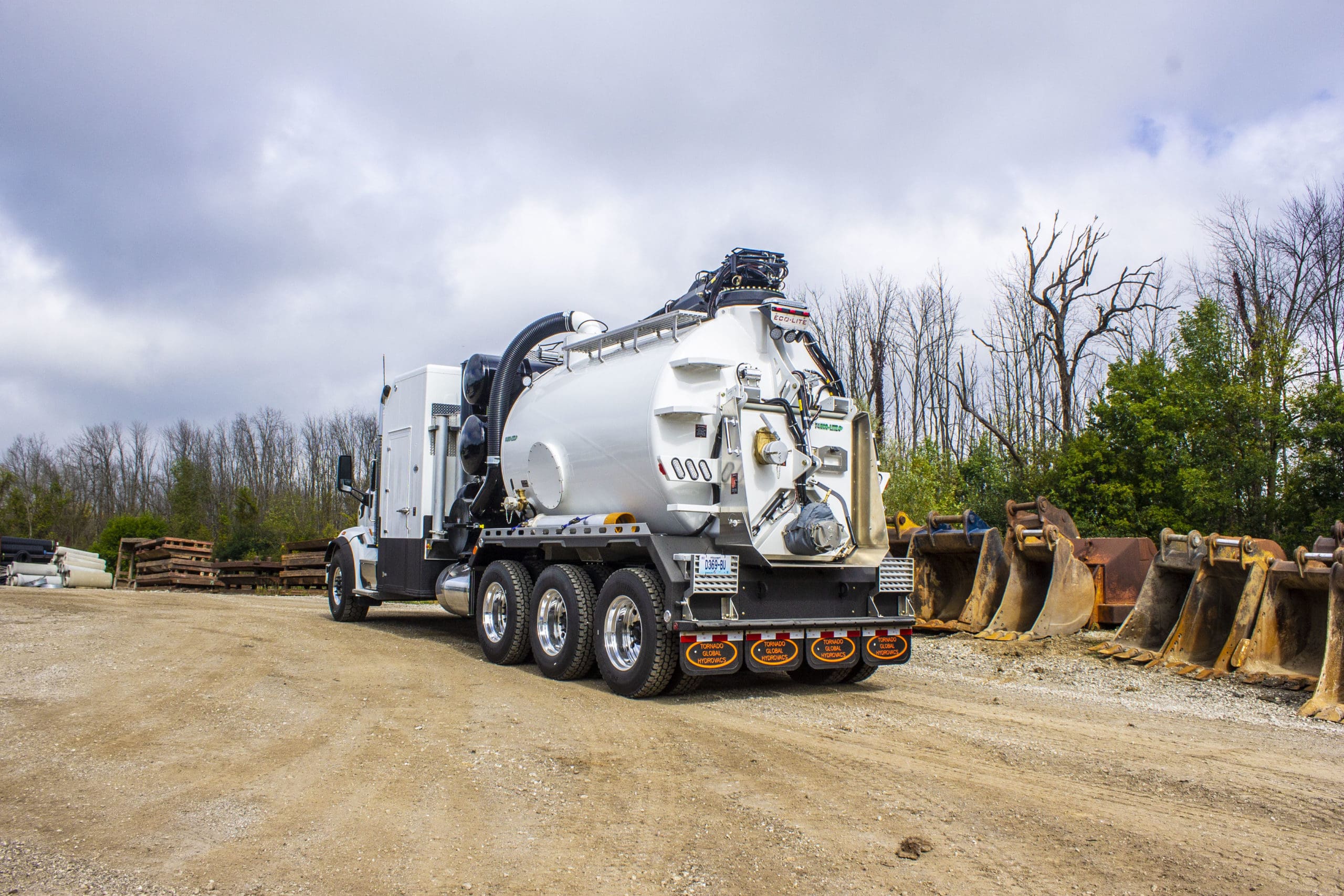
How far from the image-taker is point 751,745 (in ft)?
21.5

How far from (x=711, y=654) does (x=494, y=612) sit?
349 cm

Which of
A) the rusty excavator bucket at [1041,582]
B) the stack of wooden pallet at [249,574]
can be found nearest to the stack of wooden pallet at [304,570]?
the stack of wooden pallet at [249,574]

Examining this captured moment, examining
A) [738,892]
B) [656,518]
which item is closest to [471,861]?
[738,892]

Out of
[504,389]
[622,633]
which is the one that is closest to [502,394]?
[504,389]

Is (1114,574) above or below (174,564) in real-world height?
above

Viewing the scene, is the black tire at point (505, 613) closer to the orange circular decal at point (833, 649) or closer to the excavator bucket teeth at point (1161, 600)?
the orange circular decal at point (833, 649)

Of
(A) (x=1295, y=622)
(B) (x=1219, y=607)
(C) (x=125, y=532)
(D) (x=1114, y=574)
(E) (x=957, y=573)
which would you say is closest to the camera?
(A) (x=1295, y=622)

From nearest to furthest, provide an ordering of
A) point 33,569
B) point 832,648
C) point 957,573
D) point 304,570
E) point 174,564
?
point 832,648 → point 957,573 → point 304,570 → point 33,569 → point 174,564

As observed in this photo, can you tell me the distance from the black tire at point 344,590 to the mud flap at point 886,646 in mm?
8708

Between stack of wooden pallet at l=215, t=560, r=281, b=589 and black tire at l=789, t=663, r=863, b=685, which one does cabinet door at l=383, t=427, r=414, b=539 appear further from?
stack of wooden pallet at l=215, t=560, r=281, b=589

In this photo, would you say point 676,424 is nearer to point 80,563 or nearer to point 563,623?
point 563,623

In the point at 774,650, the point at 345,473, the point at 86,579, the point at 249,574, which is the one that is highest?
the point at 345,473

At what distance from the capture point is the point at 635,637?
873cm

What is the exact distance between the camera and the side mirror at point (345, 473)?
14344 mm
